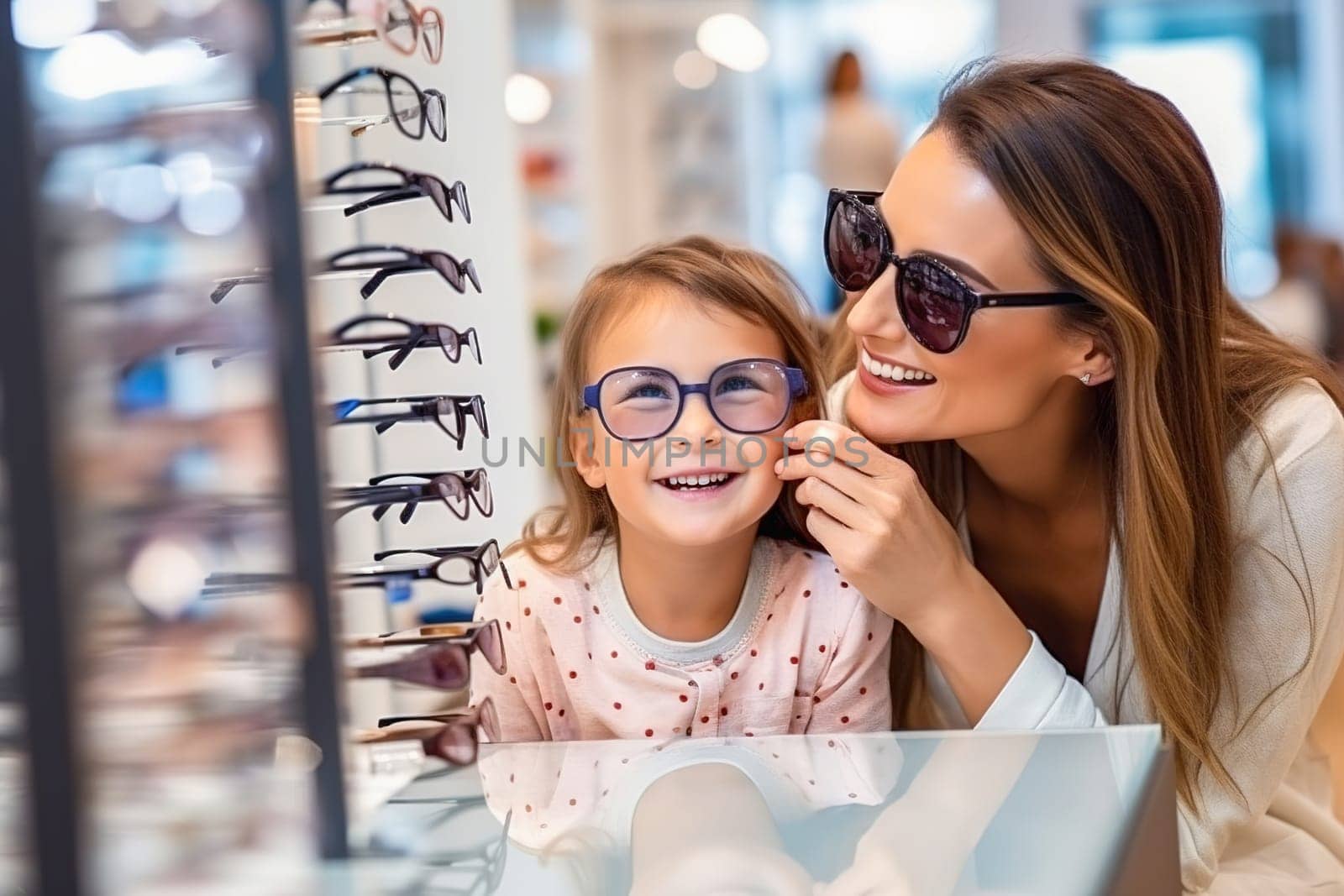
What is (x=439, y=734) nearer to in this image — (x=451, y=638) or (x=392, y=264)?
(x=451, y=638)

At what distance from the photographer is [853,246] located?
1.38 metres

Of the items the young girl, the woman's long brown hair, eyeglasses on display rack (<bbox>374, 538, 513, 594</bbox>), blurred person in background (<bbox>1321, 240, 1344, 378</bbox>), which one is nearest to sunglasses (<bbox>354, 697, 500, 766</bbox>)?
eyeglasses on display rack (<bbox>374, 538, 513, 594</bbox>)

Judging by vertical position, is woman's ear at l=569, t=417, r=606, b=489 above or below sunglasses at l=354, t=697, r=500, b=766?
above

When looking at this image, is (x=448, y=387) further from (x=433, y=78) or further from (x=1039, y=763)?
(x=1039, y=763)

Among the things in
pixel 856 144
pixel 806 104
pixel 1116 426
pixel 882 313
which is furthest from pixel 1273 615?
pixel 806 104

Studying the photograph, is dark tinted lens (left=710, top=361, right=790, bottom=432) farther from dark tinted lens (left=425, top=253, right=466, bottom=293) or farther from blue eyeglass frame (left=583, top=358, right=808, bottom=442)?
dark tinted lens (left=425, top=253, right=466, bottom=293)

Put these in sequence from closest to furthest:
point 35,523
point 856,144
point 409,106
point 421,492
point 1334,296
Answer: point 35,523, point 421,492, point 409,106, point 1334,296, point 856,144

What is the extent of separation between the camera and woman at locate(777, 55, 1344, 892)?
127 centimetres

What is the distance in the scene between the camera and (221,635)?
61cm

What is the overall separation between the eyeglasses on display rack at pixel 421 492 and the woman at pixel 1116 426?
0.36m

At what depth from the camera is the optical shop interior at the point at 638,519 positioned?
550 millimetres

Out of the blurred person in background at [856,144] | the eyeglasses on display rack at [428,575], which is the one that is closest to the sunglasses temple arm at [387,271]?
the eyeglasses on display rack at [428,575]

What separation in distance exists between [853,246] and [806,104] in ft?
23.8

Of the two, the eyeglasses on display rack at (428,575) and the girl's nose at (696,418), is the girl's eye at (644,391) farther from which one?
the eyeglasses on display rack at (428,575)
